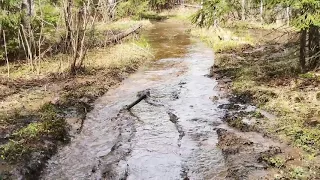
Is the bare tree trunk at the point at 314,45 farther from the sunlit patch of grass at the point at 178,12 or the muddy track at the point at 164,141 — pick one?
the sunlit patch of grass at the point at 178,12

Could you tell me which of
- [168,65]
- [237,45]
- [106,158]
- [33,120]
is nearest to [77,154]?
[106,158]

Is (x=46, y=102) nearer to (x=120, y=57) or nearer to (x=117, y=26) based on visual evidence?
(x=120, y=57)

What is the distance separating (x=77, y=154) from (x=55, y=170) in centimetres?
73

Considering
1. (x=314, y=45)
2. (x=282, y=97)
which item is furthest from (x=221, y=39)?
(x=282, y=97)

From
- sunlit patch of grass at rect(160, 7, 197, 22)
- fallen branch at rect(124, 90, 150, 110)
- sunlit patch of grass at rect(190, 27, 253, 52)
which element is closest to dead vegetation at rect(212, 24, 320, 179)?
fallen branch at rect(124, 90, 150, 110)

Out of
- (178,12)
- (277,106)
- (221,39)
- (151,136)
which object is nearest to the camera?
(151,136)

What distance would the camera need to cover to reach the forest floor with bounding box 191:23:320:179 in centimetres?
641

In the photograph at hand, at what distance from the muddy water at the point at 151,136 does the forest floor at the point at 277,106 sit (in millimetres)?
555

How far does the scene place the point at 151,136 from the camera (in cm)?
820

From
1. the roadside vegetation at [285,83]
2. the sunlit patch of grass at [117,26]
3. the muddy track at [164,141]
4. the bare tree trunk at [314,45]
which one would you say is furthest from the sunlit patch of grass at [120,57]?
the bare tree trunk at [314,45]

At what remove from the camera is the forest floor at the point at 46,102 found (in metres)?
6.72

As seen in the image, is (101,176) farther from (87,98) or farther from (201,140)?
(87,98)

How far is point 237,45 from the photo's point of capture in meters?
18.9

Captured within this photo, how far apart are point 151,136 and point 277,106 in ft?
10.7
